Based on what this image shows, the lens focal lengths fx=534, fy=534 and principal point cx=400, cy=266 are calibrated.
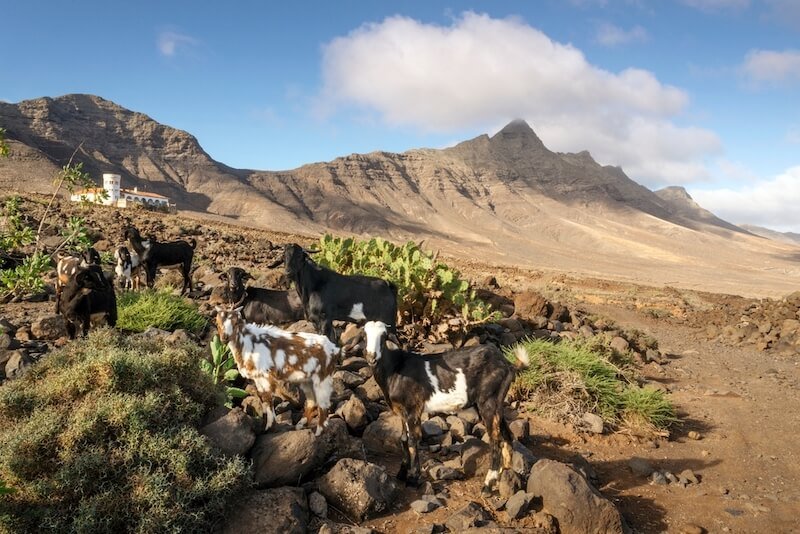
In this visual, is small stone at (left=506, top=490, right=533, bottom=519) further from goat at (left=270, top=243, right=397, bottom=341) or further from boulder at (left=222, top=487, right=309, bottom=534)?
goat at (left=270, top=243, right=397, bottom=341)

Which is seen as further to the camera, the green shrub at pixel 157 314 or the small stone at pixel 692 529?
the green shrub at pixel 157 314

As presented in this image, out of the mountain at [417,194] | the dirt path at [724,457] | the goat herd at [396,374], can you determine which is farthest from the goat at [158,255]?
the mountain at [417,194]

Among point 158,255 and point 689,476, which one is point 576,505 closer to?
point 689,476

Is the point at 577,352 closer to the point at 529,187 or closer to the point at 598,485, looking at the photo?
the point at 598,485

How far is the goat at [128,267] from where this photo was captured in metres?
12.8

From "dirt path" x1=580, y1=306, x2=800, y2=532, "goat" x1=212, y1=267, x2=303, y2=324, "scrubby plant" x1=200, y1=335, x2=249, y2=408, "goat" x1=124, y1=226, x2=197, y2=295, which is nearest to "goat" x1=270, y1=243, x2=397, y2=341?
"goat" x1=212, y1=267, x2=303, y2=324

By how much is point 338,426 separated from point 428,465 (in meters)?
1.19

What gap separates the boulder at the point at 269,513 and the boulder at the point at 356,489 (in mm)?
343

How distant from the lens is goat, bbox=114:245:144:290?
503 inches

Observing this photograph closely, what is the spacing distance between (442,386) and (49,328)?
21.6ft

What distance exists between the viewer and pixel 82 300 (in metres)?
7.89

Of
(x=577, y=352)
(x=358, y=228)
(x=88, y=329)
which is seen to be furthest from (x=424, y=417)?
(x=358, y=228)

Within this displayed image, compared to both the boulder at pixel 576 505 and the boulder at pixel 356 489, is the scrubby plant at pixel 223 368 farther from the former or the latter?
the boulder at pixel 576 505

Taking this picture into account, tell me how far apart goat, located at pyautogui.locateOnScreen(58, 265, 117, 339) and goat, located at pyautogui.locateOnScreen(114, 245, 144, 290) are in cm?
482
